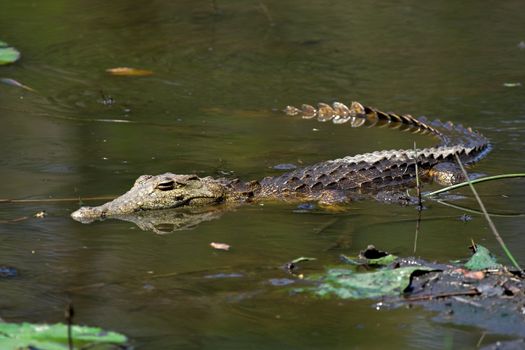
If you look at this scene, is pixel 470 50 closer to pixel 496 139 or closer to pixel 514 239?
pixel 496 139

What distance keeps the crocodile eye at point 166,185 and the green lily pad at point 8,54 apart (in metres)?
4.24

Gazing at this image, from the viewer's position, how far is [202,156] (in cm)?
801

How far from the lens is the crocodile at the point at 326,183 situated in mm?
6617

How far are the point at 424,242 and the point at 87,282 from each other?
190 cm

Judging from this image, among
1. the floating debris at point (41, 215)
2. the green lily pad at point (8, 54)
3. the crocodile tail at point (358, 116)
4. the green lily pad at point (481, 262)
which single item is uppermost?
the green lily pad at point (481, 262)

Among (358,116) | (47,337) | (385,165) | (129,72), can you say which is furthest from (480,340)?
(129,72)

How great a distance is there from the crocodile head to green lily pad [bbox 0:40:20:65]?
164 inches

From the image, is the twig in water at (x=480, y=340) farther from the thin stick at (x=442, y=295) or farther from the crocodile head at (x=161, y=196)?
the crocodile head at (x=161, y=196)

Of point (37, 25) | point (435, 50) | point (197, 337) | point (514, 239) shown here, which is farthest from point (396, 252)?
point (37, 25)

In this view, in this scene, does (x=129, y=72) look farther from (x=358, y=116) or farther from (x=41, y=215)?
(x=41, y=215)

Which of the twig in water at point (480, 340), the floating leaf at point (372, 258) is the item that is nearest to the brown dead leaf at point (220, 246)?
the floating leaf at point (372, 258)

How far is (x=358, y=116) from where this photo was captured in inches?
364

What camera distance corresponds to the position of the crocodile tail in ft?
29.2

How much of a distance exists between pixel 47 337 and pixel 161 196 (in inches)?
120
